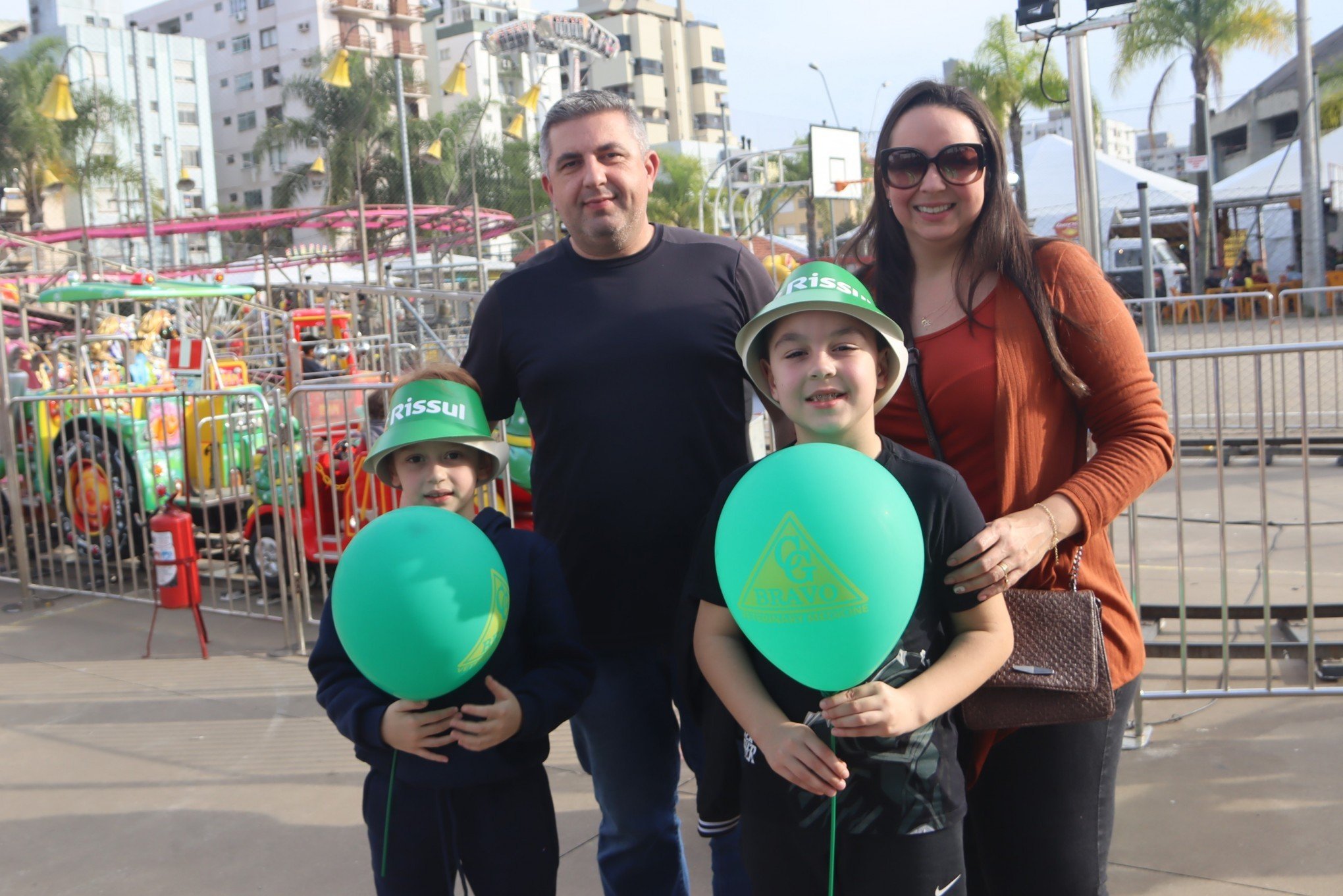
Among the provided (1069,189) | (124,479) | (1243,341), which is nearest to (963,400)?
(124,479)

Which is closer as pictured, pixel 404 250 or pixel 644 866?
pixel 644 866

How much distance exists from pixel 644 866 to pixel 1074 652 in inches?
45.9

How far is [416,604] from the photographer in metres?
2.11

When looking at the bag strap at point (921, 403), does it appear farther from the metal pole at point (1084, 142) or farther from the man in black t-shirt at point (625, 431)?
the metal pole at point (1084, 142)

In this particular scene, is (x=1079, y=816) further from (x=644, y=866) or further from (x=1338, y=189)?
(x=1338, y=189)

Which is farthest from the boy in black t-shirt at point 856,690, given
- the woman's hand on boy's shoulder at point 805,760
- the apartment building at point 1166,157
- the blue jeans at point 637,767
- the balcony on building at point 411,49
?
the balcony on building at point 411,49

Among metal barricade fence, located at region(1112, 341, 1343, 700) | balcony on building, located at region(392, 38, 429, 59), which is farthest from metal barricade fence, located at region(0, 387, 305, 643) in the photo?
balcony on building, located at region(392, 38, 429, 59)

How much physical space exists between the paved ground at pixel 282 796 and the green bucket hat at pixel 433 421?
1.64 m

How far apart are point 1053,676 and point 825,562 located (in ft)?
1.91

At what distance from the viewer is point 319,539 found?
6152mm

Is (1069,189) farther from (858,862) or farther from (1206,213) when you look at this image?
(858,862)

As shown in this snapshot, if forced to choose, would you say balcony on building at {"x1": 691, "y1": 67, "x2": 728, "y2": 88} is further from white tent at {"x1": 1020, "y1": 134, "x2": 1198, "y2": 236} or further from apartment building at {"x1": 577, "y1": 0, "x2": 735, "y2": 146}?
white tent at {"x1": 1020, "y1": 134, "x2": 1198, "y2": 236}

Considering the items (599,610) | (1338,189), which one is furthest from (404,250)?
(599,610)

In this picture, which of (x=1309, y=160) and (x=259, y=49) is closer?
(x=1309, y=160)
